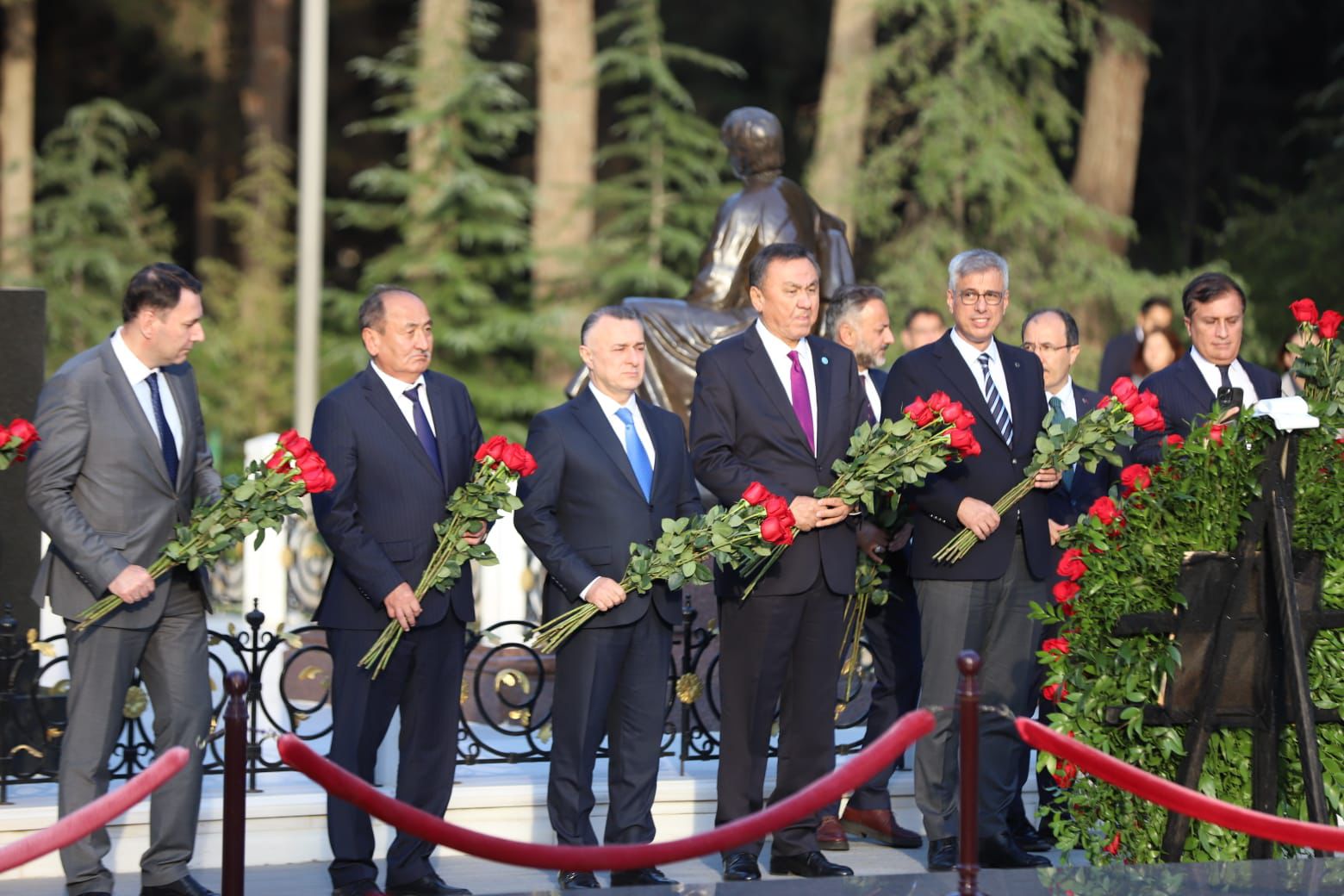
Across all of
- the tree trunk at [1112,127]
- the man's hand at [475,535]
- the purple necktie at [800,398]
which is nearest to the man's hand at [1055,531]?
the purple necktie at [800,398]

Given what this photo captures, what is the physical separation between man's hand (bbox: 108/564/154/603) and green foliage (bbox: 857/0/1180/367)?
48.7 ft

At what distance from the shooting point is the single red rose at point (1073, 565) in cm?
604

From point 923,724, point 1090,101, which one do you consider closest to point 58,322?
point 1090,101

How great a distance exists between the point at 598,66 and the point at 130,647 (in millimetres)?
16464

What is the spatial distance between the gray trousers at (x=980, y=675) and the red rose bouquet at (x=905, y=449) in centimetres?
63

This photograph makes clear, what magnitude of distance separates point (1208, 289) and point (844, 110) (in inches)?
551

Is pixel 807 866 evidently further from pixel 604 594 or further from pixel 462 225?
pixel 462 225

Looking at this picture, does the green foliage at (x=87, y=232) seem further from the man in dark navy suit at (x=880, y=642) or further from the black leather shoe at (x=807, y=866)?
the black leather shoe at (x=807, y=866)

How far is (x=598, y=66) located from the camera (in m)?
21.6

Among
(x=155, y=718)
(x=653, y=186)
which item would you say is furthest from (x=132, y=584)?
(x=653, y=186)

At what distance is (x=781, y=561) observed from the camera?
655cm

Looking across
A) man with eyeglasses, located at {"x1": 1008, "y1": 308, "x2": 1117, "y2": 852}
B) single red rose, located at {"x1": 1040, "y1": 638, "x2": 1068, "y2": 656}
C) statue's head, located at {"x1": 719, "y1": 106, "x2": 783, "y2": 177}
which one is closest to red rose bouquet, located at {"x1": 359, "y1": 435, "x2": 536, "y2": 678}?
single red rose, located at {"x1": 1040, "y1": 638, "x2": 1068, "y2": 656}

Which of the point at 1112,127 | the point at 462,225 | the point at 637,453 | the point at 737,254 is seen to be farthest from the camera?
the point at 462,225

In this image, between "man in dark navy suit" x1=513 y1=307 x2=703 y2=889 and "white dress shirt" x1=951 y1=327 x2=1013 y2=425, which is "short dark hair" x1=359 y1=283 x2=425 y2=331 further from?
"white dress shirt" x1=951 y1=327 x2=1013 y2=425
